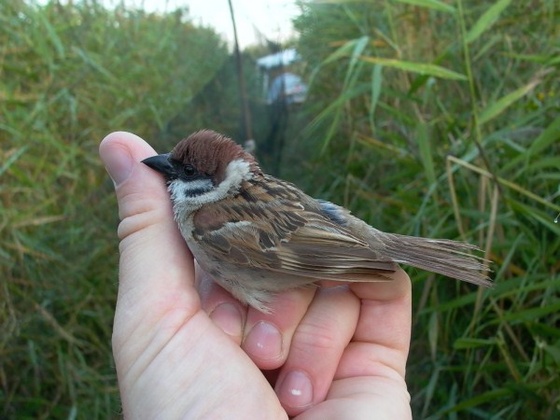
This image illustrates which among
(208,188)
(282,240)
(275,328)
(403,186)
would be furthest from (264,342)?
(403,186)

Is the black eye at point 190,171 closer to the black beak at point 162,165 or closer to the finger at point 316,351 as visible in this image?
the black beak at point 162,165

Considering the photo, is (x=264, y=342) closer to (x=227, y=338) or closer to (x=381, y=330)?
(x=227, y=338)

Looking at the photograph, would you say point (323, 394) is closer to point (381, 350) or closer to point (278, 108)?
point (381, 350)

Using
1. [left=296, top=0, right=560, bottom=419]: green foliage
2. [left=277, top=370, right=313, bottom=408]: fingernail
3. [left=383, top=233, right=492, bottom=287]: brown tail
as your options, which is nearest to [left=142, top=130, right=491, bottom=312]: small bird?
[left=383, top=233, right=492, bottom=287]: brown tail

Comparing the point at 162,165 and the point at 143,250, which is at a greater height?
the point at 162,165

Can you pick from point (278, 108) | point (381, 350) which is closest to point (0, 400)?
point (381, 350)

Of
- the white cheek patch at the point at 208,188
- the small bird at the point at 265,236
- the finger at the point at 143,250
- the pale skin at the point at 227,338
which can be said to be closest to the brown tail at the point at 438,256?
the small bird at the point at 265,236
